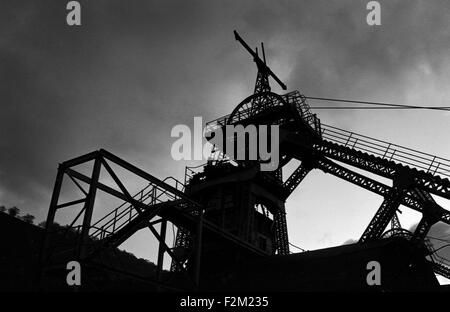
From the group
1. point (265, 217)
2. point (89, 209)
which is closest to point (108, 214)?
point (89, 209)

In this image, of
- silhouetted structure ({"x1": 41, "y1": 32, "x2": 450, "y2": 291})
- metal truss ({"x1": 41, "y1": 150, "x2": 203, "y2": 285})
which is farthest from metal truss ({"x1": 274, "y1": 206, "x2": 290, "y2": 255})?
metal truss ({"x1": 41, "y1": 150, "x2": 203, "y2": 285})

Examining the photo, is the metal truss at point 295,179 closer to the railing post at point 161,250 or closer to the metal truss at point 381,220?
the metal truss at point 381,220

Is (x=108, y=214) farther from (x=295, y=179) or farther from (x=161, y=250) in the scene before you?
(x=295, y=179)

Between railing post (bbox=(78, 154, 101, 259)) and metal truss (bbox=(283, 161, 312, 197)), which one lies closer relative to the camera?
railing post (bbox=(78, 154, 101, 259))

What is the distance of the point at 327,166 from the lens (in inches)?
996

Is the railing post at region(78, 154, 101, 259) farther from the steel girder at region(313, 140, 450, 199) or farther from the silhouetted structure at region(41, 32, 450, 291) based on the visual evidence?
the steel girder at region(313, 140, 450, 199)

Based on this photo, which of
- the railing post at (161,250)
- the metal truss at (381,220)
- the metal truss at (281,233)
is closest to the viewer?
the railing post at (161,250)

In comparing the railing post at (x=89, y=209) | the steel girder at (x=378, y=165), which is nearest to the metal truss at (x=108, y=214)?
the railing post at (x=89, y=209)

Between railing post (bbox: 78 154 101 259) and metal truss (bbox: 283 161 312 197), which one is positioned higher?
metal truss (bbox: 283 161 312 197)

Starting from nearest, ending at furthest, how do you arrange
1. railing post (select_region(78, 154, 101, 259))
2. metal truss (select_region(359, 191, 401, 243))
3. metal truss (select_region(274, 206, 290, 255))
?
railing post (select_region(78, 154, 101, 259)) → metal truss (select_region(359, 191, 401, 243)) → metal truss (select_region(274, 206, 290, 255))

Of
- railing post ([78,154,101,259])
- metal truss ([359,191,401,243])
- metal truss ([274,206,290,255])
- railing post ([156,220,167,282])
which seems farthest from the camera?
metal truss ([274,206,290,255])

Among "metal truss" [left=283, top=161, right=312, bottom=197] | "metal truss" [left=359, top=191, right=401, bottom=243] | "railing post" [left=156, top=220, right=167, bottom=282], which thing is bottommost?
"railing post" [left=156, top=220, right=167, bottom=282]
